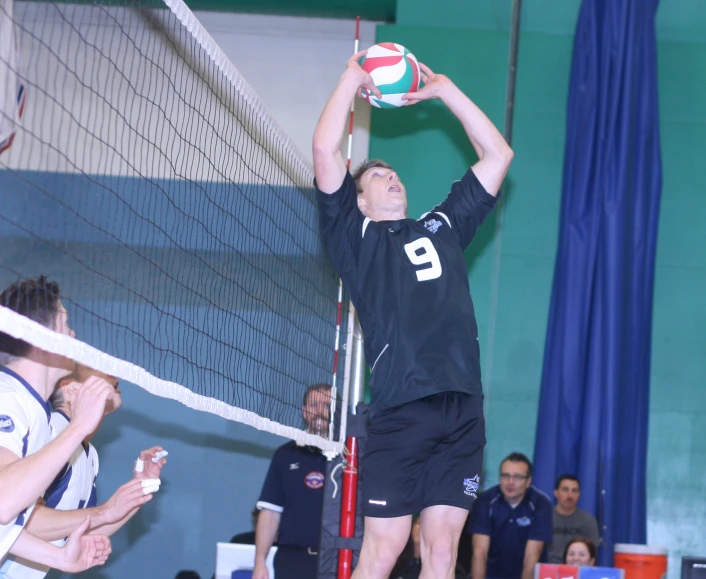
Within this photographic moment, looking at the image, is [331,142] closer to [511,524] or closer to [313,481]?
[313,481]

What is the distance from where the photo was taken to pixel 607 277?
326 inches

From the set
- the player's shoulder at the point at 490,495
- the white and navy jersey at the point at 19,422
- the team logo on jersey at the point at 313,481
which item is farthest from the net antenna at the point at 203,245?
the white and navy jersey at the point at 19,422

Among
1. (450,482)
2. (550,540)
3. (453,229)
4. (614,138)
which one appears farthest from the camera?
(614,138)

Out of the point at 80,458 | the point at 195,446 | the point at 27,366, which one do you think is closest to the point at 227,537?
the point at 195,446

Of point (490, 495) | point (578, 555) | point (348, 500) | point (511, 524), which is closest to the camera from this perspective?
point (348, 500)

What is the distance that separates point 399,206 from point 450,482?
1.38 metres

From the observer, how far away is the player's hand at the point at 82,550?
10.6 ft

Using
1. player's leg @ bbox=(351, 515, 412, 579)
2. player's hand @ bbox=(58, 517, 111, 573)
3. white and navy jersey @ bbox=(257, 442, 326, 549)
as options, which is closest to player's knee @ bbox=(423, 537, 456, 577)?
player's leg @ bbox=(351, 515, 412, 579)

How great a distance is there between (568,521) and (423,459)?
14.4 ft

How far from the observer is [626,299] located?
8.45m

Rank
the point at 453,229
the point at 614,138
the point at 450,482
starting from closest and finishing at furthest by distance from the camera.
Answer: the point at 450,482, the point at 453,229, the point at 614,138

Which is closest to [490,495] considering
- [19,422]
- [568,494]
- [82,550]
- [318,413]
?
[568,494]

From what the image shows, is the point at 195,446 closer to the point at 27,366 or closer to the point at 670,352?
the point at 670,352

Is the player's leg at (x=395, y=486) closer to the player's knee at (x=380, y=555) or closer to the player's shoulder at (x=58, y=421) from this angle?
the player's knee at (x=380, y=555)
